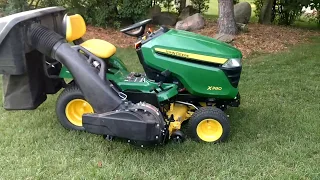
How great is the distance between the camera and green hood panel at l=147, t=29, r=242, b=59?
11.8 feet

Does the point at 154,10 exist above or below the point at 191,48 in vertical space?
below

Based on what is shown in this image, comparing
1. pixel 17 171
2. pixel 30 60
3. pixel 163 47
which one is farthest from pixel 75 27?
pixel 17 171

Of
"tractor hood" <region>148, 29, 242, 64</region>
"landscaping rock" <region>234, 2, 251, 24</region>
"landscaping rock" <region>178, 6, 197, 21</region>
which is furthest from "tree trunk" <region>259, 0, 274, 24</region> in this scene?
"tractor hood" <region>148, 29, 242, 64</region>

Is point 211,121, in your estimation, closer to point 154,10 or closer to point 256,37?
point 256,37

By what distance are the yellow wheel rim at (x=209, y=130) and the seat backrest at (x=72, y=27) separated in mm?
1453

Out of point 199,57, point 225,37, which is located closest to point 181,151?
point 199,57

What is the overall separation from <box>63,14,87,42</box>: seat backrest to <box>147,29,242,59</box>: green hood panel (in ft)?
2.52

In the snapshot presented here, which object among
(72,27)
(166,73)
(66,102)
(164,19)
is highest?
(72,27)

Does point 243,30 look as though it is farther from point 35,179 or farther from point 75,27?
point 35,179

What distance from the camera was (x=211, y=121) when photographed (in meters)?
3.70

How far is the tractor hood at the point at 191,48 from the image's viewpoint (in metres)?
3.60

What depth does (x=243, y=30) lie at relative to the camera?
8.54 metres

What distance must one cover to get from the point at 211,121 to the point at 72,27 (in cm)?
159

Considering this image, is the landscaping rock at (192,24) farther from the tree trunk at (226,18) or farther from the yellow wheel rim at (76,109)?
the yellow wheel rim at (76,109)
